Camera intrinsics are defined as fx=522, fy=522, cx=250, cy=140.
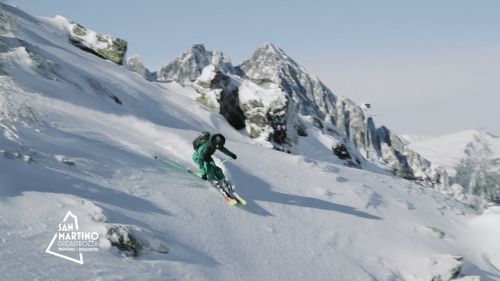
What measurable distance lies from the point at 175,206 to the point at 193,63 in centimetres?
15112

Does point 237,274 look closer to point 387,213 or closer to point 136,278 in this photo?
point 136,278

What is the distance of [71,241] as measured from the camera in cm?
939

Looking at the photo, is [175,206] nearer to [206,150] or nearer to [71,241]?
[206,150]

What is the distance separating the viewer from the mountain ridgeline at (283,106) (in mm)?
34156

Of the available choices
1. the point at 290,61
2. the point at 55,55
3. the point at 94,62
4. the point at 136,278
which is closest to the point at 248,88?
the point at 94,62

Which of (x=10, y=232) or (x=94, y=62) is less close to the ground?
(x=94, y=62)

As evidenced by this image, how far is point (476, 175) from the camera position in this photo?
70375 mm

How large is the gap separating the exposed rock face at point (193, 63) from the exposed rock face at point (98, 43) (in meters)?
113

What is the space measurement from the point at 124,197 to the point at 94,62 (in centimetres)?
1905

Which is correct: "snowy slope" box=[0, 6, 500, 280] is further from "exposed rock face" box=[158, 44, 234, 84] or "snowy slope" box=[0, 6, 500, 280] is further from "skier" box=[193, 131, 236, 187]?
"exposed rock face" box=[158, 44, 234, 84]

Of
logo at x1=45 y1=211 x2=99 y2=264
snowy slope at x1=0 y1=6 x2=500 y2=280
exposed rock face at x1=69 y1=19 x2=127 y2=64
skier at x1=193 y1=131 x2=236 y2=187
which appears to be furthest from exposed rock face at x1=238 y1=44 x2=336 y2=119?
logo at x1=45 y1=211 x2=99 y2=264

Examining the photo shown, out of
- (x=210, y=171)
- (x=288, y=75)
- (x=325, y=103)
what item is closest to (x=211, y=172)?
(x=210, y=171)

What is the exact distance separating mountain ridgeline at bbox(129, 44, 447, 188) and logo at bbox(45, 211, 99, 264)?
915 inches

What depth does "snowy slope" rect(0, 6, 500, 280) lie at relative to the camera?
391 inches
